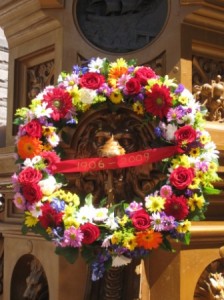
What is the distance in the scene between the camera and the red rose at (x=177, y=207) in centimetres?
298

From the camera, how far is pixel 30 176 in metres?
3.10

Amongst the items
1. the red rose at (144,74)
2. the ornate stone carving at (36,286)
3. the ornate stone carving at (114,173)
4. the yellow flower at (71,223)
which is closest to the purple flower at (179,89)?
the red rose at (144,74)

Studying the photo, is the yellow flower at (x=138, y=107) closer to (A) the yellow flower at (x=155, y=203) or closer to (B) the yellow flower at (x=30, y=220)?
(A) the yellow flower at (x=155, y=203)

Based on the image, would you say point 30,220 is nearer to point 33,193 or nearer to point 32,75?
point 33,193

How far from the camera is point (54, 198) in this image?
3.10 meters

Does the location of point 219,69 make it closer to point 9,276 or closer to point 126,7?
point 126,7

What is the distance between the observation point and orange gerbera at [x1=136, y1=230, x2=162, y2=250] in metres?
2.96

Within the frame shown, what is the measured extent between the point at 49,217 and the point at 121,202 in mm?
388

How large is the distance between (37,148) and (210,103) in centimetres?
105

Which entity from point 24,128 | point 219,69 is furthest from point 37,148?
point 219,69

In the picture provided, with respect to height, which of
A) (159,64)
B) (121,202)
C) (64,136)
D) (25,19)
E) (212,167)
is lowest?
(121,202)

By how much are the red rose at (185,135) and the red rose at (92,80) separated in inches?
19.3

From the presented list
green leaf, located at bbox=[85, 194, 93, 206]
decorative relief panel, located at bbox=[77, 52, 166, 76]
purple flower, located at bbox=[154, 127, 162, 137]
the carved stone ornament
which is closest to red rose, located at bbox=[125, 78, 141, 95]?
purple flower, located at bbox=[154, 127, 162, 137]

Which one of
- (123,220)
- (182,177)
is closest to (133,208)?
(123,220)
